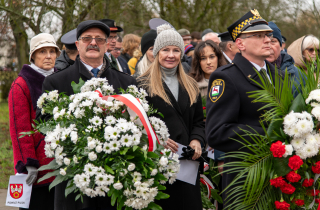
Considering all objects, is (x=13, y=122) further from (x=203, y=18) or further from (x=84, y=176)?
(x=203, y=18)

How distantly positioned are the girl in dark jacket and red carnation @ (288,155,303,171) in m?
1.21

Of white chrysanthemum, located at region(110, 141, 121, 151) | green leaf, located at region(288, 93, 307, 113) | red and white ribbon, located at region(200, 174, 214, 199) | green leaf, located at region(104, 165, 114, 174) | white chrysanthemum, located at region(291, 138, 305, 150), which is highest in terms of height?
green leaf, located at region(288, 93, 307, 113)

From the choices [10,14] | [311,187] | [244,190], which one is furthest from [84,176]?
[10,14]

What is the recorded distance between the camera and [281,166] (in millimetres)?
2268

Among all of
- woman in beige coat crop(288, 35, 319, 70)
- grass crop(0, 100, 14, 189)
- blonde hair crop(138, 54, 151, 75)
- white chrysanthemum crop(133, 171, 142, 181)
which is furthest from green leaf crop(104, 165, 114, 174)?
grass crop(0, 100, 14, 189)

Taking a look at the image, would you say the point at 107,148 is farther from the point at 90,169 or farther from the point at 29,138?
the point at 29,138

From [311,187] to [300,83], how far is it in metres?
0.67

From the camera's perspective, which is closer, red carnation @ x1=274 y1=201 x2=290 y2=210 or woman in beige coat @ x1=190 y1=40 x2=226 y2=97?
red carnation @ x1=274 y1=201 x2=290 y2=210

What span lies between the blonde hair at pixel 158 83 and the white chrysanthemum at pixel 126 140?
45.6 inches

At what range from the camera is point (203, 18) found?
14.9 meters

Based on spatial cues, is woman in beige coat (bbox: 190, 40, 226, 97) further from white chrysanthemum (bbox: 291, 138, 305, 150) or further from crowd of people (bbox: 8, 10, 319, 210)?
white chrysanthemum (bbox: 291, 138, 305, 150)

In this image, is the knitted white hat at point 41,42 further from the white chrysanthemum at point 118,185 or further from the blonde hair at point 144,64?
the white chrysanthemum at point 118,185

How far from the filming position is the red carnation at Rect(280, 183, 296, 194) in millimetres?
2221

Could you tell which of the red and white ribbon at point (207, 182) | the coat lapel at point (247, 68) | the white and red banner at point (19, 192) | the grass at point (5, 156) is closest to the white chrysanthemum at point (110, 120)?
the coat lapel at point (247, 68)
